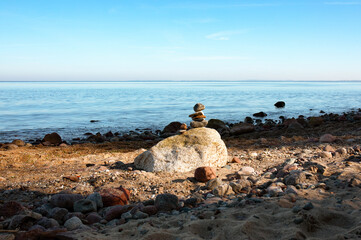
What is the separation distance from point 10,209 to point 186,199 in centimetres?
256

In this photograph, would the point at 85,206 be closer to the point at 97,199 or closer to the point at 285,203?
the point at 97,199

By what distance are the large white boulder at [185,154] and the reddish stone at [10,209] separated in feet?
9.86

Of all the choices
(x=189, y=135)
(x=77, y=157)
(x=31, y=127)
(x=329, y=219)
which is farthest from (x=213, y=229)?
(x=31, y=127)

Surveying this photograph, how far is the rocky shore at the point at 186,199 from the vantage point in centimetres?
304

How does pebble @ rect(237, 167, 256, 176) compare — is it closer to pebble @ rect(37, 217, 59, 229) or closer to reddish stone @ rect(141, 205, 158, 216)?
reddish stone @ rect(141, 205, 158, 216)

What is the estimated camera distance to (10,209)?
158 inches

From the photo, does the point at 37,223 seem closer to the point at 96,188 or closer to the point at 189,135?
the point at 96,188

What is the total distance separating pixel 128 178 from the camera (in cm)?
596

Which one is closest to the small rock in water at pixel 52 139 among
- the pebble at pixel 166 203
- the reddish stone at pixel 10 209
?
the reddish stone at pixel 10 209

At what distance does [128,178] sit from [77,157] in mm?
3367

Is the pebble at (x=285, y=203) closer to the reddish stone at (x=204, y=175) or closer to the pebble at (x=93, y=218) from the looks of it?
the reddish stone at (x=204, y=175)

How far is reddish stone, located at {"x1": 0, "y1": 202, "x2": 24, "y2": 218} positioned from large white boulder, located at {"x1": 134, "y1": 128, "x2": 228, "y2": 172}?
3006mm

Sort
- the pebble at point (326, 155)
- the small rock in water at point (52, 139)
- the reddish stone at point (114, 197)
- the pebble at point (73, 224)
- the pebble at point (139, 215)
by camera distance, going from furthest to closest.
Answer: the small rock in water at point (52, 139) → the pebble at point (326, 155) → the reddish stone at point (114, 197) → the pebble at point (139, 215) → the pebble at point (73, 224)

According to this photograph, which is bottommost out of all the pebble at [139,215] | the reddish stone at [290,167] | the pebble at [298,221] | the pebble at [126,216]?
the pebble at [126,216]
